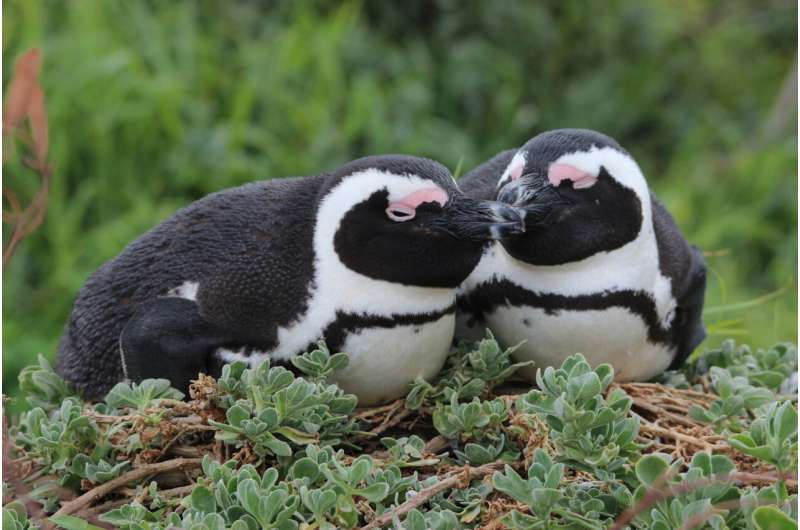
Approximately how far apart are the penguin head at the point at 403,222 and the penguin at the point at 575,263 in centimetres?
8

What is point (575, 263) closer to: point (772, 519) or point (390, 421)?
point (390, 421)

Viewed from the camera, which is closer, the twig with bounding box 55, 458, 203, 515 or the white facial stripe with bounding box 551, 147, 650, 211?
the twig with bounding box 55, 458, 203, 515

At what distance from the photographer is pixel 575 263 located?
151cm

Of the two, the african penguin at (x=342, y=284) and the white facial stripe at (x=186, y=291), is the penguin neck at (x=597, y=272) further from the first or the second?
the white facial stripe at (x=186, y=291)

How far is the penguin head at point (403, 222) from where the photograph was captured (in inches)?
55.2

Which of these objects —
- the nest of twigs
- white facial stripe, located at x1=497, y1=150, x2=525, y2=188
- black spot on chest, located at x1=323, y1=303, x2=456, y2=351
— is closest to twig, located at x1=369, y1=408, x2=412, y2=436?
the nest of twigs

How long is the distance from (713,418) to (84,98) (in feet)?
7.75

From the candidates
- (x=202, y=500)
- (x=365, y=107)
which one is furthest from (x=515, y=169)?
(x=365, y=107)

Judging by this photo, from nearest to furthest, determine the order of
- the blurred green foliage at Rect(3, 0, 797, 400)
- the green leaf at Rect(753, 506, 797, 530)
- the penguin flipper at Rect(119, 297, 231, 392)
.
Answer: the green leaf at Rect(753, 506, 797, 530) → the penguin flipper at Rect(119, 297, 231, 392) → the blurred green foliage at Rect(3, 0, 797, 400)

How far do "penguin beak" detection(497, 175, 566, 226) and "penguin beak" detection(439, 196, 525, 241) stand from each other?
38 mm

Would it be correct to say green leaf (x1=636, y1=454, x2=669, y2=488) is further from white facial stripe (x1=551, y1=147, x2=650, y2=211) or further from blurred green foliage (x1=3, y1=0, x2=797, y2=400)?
blurred green foliage (x1=3, y1=0, x2=797, y2=400)

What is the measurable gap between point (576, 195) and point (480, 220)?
6.9 inches

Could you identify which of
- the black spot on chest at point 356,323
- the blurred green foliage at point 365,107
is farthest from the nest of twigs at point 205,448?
the blurred green foliage at point 365,107

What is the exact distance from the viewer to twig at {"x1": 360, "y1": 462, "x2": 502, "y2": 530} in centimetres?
118
